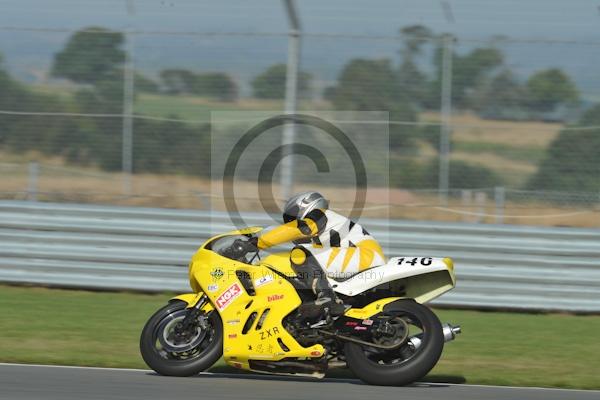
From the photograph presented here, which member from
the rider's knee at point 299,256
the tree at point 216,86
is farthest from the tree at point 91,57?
the rider's knee at point 299,256

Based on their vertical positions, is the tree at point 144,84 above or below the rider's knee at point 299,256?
above

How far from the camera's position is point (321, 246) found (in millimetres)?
8211

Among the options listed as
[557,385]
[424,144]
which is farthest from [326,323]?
[424,144]

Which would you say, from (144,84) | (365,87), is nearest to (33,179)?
(144,84)

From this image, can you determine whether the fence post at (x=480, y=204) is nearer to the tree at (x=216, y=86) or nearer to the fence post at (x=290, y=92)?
the fence post at (x=290, y=92)

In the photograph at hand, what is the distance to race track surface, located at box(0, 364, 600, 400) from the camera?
732 cm

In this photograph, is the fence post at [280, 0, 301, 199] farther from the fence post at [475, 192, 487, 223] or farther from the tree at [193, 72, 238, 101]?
the fence post at [475, 192, 487, 223]

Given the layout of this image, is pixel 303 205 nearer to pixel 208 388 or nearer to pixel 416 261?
pixel 416 261

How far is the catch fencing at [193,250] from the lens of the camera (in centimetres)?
1170

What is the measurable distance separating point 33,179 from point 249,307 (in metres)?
5.84

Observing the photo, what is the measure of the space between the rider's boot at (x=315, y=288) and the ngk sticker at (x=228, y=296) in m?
0.45

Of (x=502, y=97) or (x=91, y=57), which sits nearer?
A: (x=502, y=97)

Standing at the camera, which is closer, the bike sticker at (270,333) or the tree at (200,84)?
the bike sticker at (270,333)

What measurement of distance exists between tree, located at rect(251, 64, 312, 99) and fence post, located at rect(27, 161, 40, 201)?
9.29 ft
